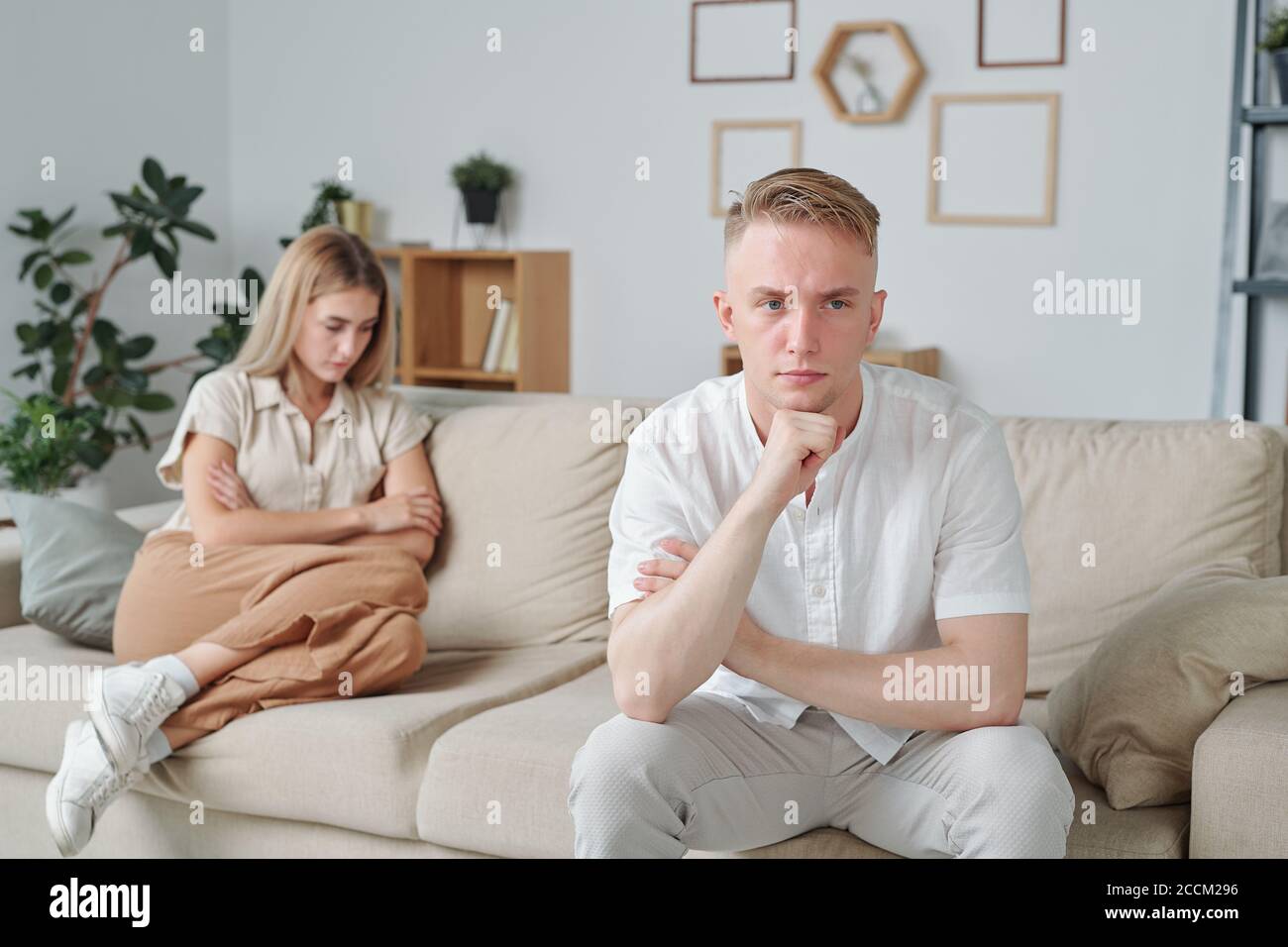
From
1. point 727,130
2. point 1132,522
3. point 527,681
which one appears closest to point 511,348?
point 727,130

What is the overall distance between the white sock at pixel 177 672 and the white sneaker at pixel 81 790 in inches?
4.8

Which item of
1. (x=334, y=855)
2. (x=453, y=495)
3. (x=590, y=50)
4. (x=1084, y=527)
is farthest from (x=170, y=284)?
(x=1084, y=527)

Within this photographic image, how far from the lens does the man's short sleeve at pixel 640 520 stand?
1.60 metres

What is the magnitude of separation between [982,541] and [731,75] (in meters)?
3.03

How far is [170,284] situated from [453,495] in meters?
2.66

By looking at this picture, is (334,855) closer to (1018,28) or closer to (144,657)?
(144,657)

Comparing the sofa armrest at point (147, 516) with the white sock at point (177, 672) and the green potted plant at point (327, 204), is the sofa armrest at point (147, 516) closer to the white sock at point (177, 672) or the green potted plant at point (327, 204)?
the white sock at point (177, 672)

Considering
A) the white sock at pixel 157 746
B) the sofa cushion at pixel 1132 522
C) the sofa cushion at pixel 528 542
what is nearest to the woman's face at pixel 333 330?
the sofa cushion at pixel 528 542

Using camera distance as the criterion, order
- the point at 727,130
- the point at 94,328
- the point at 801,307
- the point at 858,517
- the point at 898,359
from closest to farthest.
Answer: the point at 801,307 < the point at 858,517 < the point at 898,359 < the point at 94,328 < the point at 727,130

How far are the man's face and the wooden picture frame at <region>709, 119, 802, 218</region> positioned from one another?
273cm

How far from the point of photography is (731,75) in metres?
4.30

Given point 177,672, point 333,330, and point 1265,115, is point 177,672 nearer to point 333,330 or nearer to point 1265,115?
point 333,330
